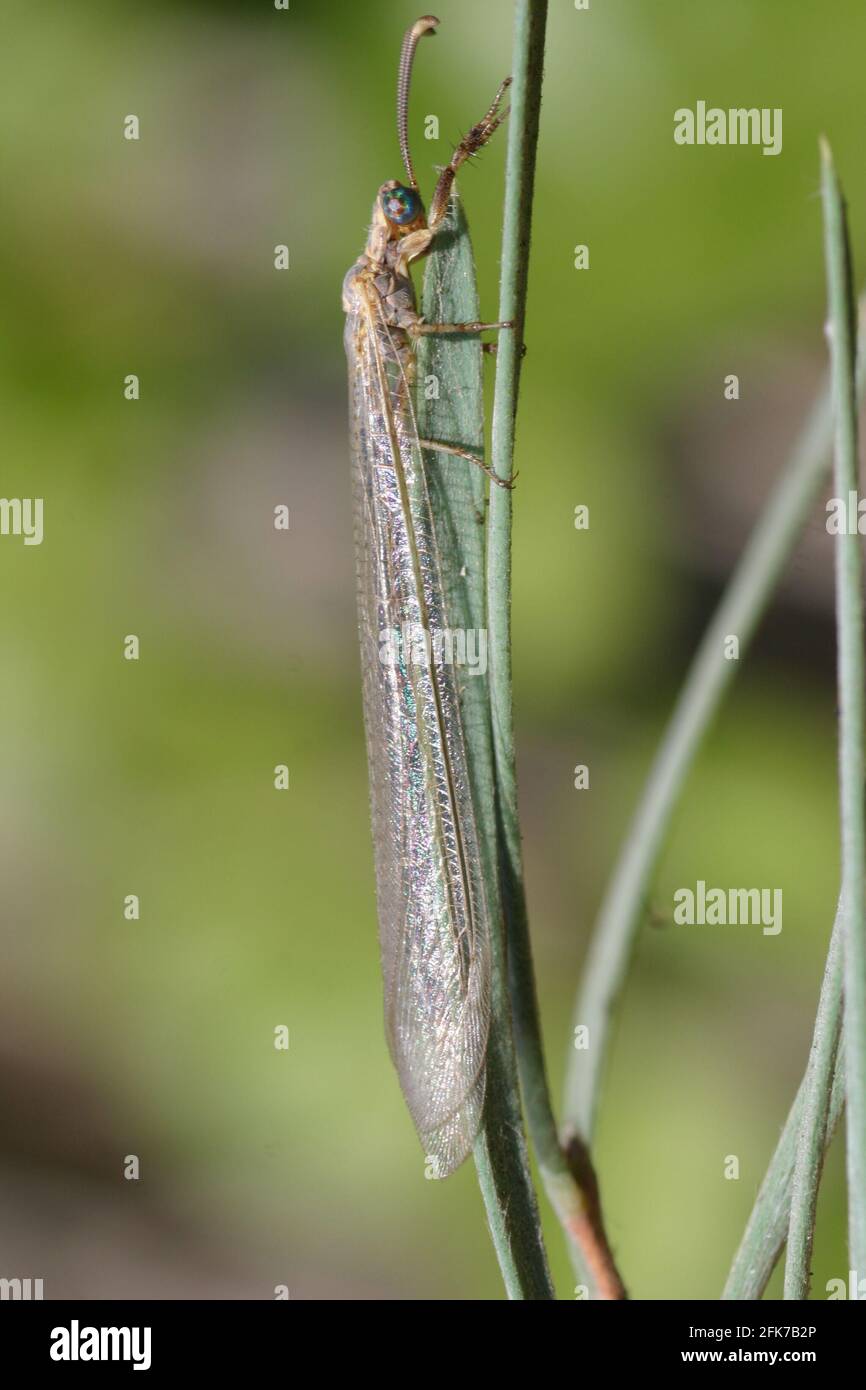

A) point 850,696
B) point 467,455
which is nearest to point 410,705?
point 467,455

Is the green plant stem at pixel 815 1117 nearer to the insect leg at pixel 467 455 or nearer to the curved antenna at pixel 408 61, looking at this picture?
the insect leg at pixel 467 455

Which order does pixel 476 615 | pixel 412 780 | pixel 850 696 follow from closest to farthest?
pixel 850 696, pixel 476 615, pixel 412 780

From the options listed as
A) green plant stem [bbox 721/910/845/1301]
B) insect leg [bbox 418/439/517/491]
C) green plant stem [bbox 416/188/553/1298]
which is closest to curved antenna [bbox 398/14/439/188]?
green plant stem [bbox 416/188/553/1298]

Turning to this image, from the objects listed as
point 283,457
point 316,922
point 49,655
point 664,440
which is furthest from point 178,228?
point 316,922

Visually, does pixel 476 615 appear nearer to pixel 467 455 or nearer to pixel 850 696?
pixel 467 455

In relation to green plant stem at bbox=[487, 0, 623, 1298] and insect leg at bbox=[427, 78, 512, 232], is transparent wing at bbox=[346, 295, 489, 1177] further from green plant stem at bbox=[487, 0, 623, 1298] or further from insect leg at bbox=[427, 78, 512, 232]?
insect leg at bbox=[427, 78, 512, 232]
